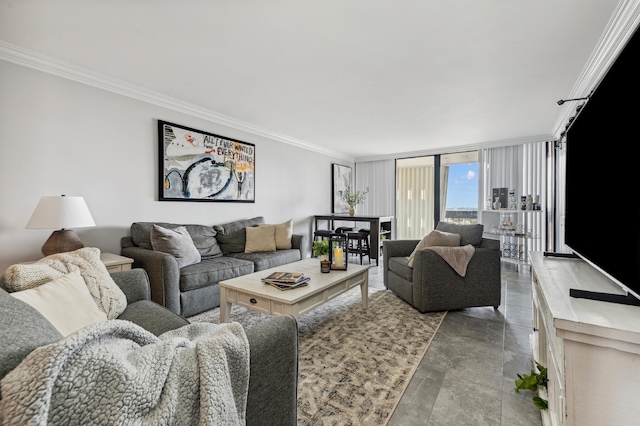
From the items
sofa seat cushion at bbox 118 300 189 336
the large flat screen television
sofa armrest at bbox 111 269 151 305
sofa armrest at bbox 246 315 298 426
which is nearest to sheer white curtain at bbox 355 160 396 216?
the large flat screen television

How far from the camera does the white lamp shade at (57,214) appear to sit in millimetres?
2150

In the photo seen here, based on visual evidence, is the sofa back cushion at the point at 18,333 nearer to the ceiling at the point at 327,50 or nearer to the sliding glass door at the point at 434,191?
the ceiling at the point at 327,50

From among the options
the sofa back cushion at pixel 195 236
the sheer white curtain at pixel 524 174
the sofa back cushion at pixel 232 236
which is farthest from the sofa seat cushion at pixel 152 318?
the sheer white curtain at pixel 524 174

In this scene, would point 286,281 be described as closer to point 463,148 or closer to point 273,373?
point 273,373

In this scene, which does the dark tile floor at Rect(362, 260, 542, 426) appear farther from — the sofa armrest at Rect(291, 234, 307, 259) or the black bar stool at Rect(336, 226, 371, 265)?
the black bar stool at Rect(336, 226, 371, 265)

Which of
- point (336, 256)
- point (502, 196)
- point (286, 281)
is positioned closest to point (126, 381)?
point (286, 281)

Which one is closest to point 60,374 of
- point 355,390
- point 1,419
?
point 1,419

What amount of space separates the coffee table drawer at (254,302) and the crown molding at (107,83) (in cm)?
248

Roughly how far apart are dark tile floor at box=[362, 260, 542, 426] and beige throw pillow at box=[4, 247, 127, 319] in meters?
1.63

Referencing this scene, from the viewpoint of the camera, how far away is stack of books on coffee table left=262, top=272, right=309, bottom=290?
2.21m

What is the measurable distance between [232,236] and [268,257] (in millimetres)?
669

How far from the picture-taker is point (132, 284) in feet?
6.07

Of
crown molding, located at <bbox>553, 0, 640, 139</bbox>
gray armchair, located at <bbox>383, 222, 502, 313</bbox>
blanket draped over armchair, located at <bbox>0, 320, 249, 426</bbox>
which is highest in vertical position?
crown molding, located at <bbox>553, 0, 640, 139</bbox>

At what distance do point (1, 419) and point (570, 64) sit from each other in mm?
3779
